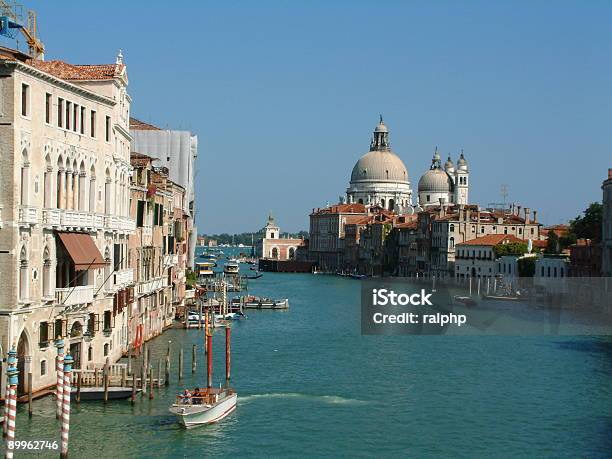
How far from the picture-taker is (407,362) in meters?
28.0

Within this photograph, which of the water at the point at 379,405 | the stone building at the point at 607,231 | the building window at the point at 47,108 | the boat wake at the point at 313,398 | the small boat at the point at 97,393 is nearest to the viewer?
the water at the point at 379,405

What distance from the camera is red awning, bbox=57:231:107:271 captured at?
19422 millimetres

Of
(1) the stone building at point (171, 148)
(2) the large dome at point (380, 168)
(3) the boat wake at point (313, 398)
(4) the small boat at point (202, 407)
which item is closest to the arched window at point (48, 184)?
(4) the small boat at point (202, 407)

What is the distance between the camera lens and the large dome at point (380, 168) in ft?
397

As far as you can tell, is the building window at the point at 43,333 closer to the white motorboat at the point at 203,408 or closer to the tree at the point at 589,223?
the white motorboat at the point at 203,408

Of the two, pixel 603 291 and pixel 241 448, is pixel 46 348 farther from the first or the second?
pixel 603 291

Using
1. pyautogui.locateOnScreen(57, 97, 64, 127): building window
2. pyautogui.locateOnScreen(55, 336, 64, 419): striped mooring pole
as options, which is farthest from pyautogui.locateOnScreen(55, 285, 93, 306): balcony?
pyautogui.locateOnScreen(57, 97, 64, 127): building window

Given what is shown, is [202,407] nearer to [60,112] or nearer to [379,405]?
[379,405]

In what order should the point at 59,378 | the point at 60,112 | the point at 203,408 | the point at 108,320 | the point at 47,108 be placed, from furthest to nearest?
the point at 108,320 → the point at 60,112 → the point at 47,108 → the point at 203,408 → the point at 59,378

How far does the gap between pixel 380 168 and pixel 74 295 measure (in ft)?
335

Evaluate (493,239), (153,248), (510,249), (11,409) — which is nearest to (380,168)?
(493,239)

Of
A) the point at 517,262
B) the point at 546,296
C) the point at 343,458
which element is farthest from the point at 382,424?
the point at 517,262

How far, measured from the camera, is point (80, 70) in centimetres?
2269

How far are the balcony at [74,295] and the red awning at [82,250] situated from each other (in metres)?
0.42
